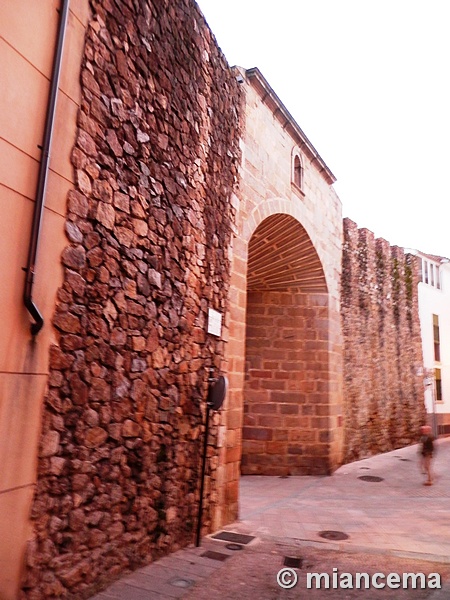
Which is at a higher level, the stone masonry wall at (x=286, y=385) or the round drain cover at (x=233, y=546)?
the stone masonry wall at (x=286, y=385)

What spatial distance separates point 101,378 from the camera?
3385mm

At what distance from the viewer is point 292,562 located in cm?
401

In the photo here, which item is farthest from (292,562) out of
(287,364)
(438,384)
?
(438,384)

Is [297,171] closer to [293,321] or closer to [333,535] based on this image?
[293,321]

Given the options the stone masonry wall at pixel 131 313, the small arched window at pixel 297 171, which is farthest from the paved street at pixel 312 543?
the small arched window at pixel 297 171

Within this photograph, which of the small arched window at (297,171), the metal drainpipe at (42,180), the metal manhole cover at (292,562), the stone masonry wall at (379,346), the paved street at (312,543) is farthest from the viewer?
the stone masonry wall at (379,346)

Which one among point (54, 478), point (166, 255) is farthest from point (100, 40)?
point (54, 478)

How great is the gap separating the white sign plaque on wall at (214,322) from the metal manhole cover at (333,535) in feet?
7.60

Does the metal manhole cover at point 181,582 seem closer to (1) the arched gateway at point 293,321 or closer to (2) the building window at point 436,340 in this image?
(1) the arched gateway at point 293,321

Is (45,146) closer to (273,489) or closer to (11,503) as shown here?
(11,503)

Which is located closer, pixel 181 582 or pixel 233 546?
pixel 181 582

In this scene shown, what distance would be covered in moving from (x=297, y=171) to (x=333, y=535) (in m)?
5.57

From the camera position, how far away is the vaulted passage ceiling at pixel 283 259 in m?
7.74

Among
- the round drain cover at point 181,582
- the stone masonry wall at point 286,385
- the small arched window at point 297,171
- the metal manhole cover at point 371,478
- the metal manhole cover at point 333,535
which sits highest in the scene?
the small arched window at point 297,171
